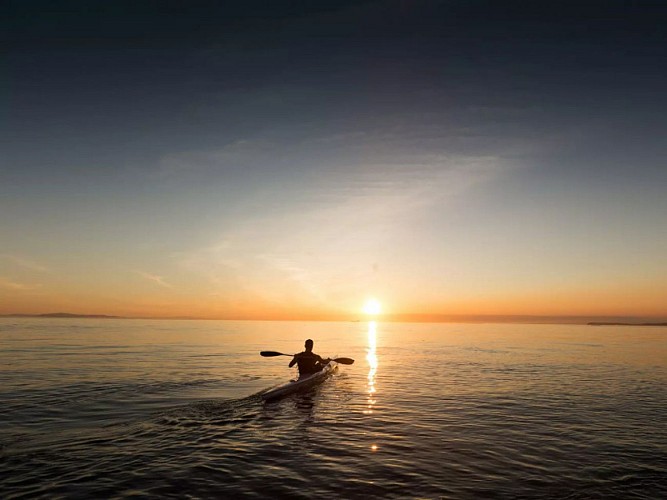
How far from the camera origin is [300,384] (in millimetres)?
26047

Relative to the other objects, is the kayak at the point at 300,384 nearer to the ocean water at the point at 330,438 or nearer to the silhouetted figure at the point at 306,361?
the ocean water at the point at 330,438

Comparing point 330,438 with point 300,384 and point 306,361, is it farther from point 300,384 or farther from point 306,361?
point 306,361

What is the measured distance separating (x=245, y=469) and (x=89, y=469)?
13.8 feet

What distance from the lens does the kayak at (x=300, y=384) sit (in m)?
22.7

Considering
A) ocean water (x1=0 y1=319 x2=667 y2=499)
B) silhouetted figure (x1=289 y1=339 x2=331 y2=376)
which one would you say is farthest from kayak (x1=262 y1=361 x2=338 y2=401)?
silhouetted figure (x1=289 y1=339 x2=331 y2=376)

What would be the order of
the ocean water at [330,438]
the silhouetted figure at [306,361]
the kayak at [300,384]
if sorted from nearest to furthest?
the ocean water at [330,438] → the kayak at [300,384] → the silhouetted figure at [306,361]

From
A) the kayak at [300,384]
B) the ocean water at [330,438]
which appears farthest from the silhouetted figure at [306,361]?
the ocean water at [330,438]

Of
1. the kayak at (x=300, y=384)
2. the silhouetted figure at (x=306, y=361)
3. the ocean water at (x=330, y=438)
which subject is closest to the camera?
the ocean water at (x=330, y=438)

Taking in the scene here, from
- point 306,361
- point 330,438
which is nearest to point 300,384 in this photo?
point 306,361

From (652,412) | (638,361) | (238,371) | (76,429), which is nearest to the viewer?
(76,429)

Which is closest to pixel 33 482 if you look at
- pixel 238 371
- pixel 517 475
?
pixel 517 475

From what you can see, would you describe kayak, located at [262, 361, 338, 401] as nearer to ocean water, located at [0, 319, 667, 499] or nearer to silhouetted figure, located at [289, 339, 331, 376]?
ocean water, located at [0, 319, 667, 499]

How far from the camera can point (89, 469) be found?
11.6m

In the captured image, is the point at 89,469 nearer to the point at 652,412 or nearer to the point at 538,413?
the point at 538,413
